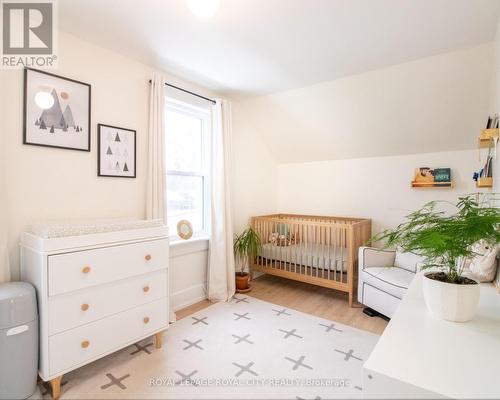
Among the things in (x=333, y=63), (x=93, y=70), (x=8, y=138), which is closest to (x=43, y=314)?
(x=8, y=138)

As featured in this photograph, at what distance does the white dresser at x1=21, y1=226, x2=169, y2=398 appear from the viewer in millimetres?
1577

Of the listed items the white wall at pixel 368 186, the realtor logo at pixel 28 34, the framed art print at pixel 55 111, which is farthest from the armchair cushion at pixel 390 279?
the realtor logo at pixel 28 34

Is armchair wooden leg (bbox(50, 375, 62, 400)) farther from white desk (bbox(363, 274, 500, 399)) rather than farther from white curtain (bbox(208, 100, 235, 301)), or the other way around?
white desk (bbox(363, 274, 500, 399))

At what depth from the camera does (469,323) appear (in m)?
1.10

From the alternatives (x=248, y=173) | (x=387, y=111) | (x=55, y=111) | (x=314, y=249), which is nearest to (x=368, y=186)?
(x=387, y=111)

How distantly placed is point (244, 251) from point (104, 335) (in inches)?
73.5

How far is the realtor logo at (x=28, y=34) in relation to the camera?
1789 millimetres

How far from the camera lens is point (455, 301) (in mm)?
1090

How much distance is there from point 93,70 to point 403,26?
2411mm

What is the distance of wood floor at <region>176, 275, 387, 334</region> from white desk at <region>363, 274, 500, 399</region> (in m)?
1.50

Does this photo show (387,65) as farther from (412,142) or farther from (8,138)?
(8,138)

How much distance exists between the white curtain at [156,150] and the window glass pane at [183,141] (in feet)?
1.06

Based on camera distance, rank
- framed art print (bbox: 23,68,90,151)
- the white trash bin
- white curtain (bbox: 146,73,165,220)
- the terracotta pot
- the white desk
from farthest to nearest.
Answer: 1. the terracotta pot
2. white curtain (bbox: 146,73,165,220)
3. framed art print (bbox: 23,68,90,151)
4. the white trash bin
5. the white desk

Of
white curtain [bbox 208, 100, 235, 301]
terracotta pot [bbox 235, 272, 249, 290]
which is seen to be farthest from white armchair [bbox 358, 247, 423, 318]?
→ white curtain [bbox 208, 100, 235, 301]
